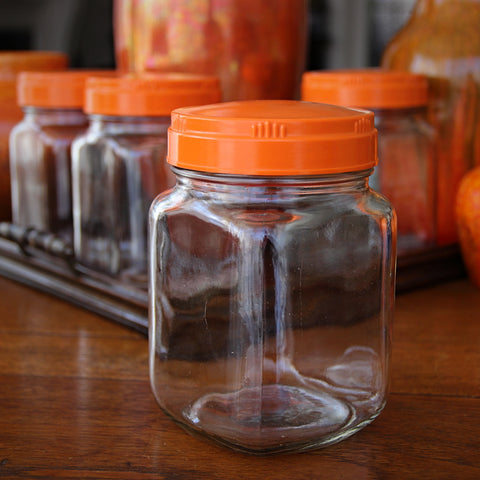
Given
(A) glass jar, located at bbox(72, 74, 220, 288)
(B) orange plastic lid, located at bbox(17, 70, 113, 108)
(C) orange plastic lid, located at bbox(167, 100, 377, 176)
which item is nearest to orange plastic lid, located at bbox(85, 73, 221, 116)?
(A) glass jar, located at bbox(72, 74, 220, 288)

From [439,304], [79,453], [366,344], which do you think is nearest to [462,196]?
[439,304]

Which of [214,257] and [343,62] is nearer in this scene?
[214,257]

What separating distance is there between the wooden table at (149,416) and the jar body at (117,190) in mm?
82

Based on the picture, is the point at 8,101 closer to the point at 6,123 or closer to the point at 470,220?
the point at 6,123

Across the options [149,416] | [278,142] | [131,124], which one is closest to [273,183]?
[278,142]

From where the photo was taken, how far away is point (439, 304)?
669 millimetres

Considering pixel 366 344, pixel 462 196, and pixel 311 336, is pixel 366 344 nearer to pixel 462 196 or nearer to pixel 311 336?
pixel 311 336

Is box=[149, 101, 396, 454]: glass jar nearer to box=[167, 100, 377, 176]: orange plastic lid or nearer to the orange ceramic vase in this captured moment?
box=[167, 100, 377, 176]: orange plastic lid

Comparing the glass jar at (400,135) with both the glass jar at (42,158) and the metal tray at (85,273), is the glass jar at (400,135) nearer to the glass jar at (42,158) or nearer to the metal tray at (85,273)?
the metal tray at (85,273)

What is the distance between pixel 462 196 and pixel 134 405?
35 centimetres

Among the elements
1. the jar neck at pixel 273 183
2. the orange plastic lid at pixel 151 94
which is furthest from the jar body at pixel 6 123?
the jar neck at pixel 273 183

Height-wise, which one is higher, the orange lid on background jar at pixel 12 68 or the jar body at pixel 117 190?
the orange lid on background jar at pixel 12 68

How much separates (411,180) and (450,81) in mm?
97

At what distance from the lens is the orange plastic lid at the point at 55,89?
746mm
